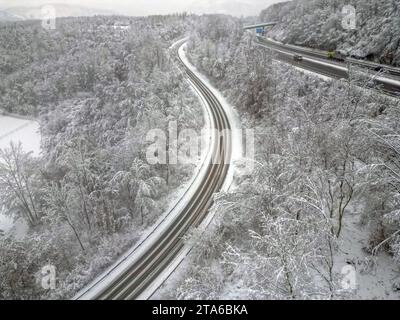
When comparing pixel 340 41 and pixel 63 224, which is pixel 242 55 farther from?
pixel 63 224

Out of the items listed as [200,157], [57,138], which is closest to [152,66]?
[57,138]

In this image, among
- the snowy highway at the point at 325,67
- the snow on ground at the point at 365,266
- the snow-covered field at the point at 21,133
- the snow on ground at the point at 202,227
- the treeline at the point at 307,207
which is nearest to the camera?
the treeline at the point at 307,207

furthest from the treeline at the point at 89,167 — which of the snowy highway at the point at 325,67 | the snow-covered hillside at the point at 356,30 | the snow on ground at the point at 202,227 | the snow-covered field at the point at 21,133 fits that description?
the snow-covered hillside at the point at 356,30

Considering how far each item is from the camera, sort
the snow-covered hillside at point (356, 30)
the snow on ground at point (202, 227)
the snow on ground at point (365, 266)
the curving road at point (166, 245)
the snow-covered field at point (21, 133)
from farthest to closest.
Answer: the snow-covered field at point (21, 133) < the snow-covered hillside at point (356, 30) < the curving road at point (166, 245) < the snow on ground at point (202, 227) < the snow on ground at point (365, 266)

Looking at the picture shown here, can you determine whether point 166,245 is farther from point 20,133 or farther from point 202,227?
point 20,133

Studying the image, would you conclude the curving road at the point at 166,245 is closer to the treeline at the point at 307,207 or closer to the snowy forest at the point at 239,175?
the snowy forest at the point at 239,175

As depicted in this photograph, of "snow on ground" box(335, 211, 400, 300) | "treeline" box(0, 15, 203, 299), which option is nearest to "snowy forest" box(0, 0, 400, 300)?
"snow on ground" box(335, 211, 400, 300)

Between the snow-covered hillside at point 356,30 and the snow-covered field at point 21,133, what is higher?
the snow-covered hillside at point 356,30
